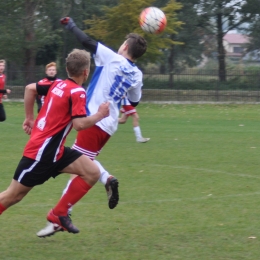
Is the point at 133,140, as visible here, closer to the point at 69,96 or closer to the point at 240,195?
the point at 240,195

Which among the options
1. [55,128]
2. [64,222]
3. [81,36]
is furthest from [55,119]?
[81,36]

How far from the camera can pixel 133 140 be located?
44.8 ft

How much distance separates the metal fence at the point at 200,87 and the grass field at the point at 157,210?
56.6ft

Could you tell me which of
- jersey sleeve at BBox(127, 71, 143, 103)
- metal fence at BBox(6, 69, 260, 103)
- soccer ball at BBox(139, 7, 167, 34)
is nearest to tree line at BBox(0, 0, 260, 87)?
metal fence at BBox(6, 69, 260, 103)

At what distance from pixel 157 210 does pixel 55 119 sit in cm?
208

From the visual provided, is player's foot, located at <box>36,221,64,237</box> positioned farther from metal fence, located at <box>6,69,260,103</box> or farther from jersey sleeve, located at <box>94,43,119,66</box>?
metal fence, located at <box>6,69,260,103</box>

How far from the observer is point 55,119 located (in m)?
5.02

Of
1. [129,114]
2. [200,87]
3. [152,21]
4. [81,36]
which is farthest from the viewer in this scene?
[200,87]

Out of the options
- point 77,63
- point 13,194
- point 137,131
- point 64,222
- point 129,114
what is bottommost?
point 137,131

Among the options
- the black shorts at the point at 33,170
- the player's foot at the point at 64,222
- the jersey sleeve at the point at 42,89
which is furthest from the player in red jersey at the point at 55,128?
the player's foot at the point at 64,222

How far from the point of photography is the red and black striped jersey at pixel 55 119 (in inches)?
195

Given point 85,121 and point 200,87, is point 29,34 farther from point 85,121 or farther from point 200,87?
point 85,121

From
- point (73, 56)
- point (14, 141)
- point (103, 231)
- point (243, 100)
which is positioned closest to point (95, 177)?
point (103, 231)

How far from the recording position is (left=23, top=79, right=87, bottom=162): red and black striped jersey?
4957 millimetres
